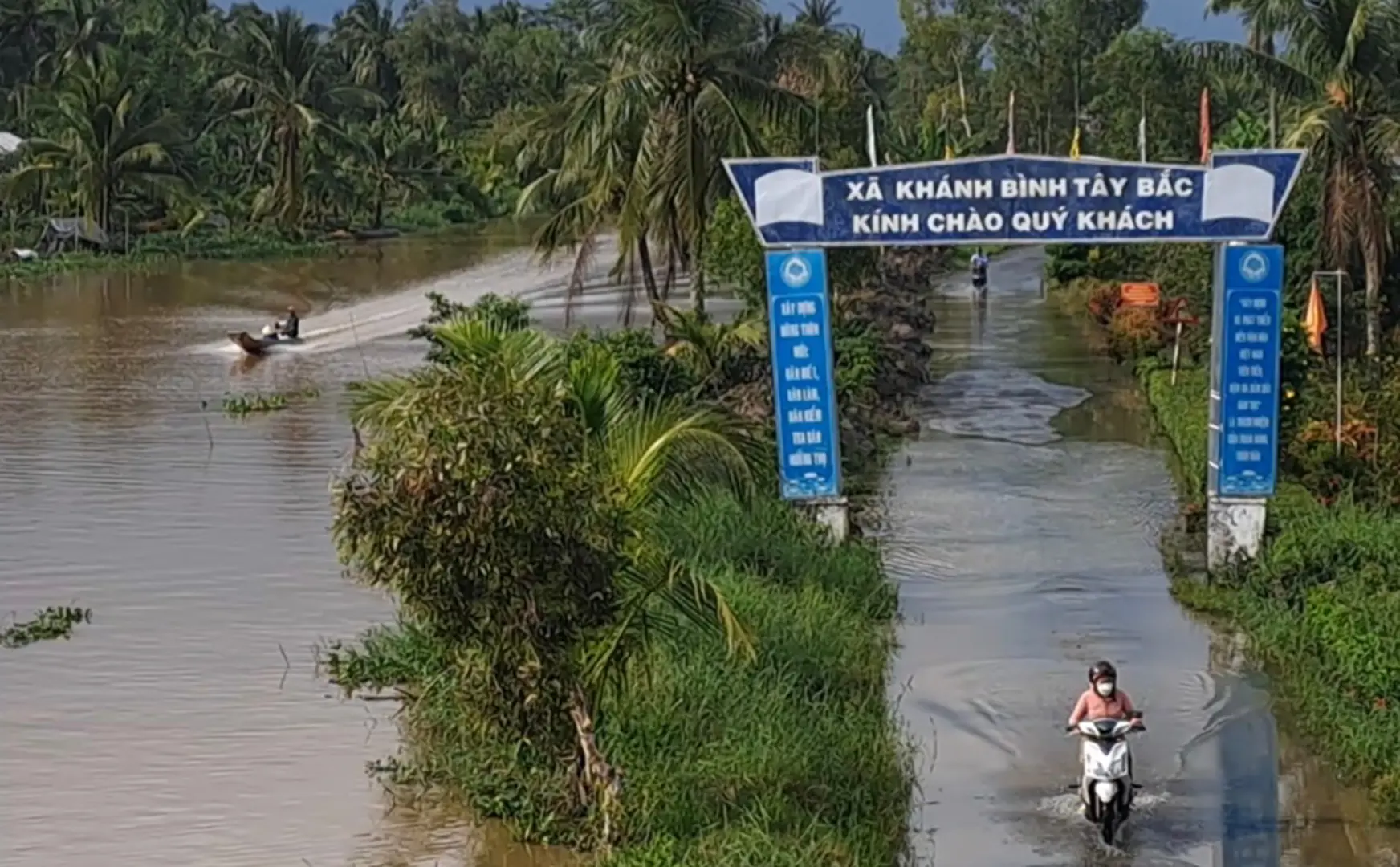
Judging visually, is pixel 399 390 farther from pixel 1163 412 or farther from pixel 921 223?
pixel 1163 412

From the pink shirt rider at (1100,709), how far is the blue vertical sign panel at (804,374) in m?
5.52

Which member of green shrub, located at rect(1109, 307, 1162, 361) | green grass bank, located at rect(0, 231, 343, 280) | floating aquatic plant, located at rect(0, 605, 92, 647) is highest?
green grass bank, located at rect(0, 231, 343, 280)

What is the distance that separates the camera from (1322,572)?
1364 centimetres

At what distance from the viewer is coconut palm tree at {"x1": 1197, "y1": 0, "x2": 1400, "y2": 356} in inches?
874

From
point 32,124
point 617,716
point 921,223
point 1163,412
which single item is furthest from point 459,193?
point 617,716

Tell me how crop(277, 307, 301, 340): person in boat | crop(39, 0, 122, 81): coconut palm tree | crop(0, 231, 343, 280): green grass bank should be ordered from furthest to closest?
crop(39, 0, 122, 81): coconut palm tree → crop(0, 231, 343, 280): green grass bank → crop(277, 307, 301, 340): person in boat

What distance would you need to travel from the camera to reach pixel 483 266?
4819 cm

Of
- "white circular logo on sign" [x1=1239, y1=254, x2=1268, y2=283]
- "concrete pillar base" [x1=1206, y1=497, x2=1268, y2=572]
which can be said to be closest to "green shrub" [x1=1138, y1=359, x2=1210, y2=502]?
"concrete pillar base" [x1=1206, y1=497, x2=1268, y2=572]

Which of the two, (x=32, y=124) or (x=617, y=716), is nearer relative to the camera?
(x=617, y=716)

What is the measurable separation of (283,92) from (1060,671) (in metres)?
43.4

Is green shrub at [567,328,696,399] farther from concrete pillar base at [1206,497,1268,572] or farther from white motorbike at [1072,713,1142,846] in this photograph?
white motorbike at [1072,713,1142,846]

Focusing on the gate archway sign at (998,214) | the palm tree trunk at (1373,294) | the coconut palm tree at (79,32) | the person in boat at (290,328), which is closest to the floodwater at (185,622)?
the person in boat at (290,328)

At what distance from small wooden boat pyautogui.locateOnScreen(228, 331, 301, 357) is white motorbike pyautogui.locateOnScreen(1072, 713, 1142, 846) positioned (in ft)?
74.3

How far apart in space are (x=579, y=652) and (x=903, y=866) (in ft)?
6.26
